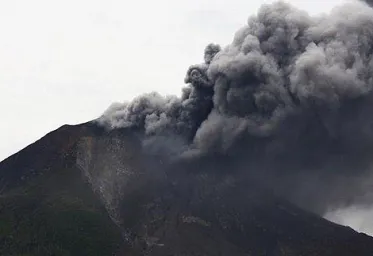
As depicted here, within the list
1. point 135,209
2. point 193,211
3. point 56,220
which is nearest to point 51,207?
point 56,220

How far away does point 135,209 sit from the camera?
154 meters

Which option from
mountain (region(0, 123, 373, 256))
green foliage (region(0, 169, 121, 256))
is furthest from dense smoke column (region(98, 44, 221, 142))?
green foliage (region(0, 169, 121, 256))

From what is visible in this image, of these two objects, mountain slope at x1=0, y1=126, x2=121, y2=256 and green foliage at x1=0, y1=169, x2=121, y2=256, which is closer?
green foliage at x1=0, y1=169, x2=121, y2=256

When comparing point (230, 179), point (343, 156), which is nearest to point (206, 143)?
point (230, 179)

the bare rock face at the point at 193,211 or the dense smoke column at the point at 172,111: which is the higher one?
the dense smoke column at the point at 172,111

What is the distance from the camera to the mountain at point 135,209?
137500 mm

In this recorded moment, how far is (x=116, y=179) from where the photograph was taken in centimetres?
16438

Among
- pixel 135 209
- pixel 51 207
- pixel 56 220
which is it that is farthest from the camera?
pixel 51 207

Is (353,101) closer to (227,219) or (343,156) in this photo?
(343,156)

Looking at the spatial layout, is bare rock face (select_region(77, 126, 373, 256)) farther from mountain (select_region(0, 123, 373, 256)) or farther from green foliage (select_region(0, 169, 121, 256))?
green foliage (select_region(0, 169, 121, 256))

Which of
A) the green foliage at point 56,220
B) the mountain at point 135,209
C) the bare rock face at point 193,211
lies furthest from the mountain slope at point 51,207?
the bare rock face at point 193,211

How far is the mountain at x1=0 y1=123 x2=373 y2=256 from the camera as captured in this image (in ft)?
451

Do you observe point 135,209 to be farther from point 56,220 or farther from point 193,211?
point 56,220

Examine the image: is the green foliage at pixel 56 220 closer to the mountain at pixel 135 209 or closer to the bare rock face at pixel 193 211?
the mountain at pixel 135 209
